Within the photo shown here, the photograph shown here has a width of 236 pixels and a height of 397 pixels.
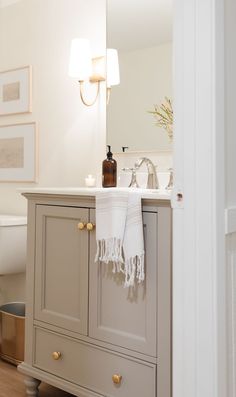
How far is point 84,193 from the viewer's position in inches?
78.5

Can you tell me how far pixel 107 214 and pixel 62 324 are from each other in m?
0.63

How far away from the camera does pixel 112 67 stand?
254 centimetres

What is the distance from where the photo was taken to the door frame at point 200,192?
4.15 ft

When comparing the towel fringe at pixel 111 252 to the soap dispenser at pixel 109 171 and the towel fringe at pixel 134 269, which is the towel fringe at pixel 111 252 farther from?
the soap dispenser at pixel 109 171

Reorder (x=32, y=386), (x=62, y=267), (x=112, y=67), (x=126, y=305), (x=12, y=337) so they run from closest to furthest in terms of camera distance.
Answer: (x=126, y=305) < (x=62, y=267) < (x=32, y=386) < (x=112, y=67) < (x=12, y=337)

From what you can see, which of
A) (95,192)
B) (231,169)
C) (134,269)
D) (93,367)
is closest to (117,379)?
(93,367)

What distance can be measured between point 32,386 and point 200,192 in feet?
5.02

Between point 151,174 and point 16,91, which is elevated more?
point 16,91

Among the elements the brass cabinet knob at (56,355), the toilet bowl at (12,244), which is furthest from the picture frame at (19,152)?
the brass cabinet knob at (56,355)

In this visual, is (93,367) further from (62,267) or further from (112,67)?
(112,67)

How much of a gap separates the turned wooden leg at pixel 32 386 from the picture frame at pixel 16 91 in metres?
1.68

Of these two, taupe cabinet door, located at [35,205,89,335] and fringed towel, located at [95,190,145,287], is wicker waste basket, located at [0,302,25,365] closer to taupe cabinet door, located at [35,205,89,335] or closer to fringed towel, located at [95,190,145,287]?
taupe cabinet door, located at [35,205,89,335]

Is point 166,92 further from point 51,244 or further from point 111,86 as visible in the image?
point 51,244

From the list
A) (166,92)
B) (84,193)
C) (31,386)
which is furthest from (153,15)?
(31,386)
